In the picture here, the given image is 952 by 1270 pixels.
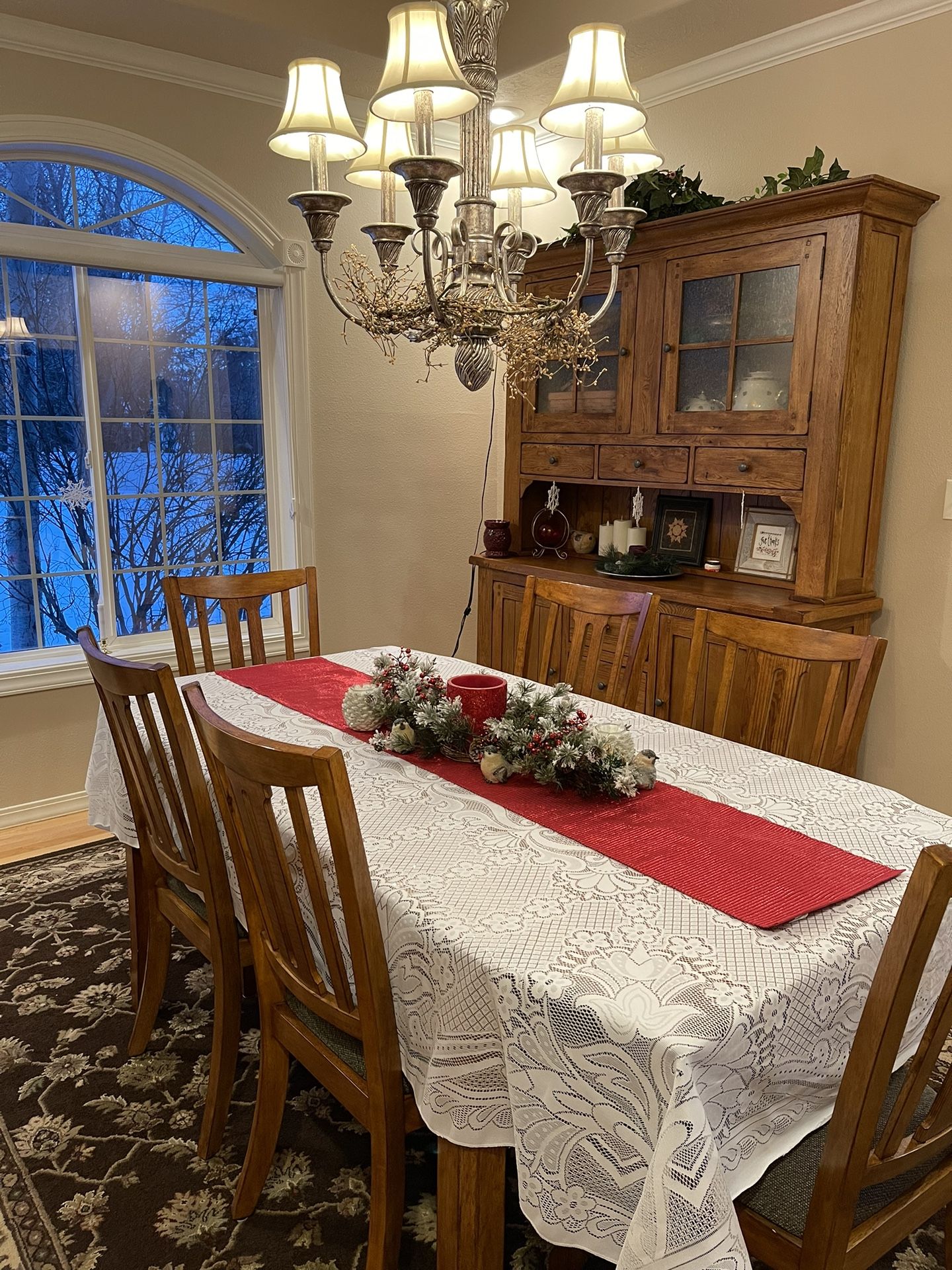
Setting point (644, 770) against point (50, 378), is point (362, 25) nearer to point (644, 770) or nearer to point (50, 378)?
point (50, 378)

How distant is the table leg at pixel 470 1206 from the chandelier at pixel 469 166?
146 centimetres

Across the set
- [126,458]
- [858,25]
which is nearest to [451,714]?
[126,458]

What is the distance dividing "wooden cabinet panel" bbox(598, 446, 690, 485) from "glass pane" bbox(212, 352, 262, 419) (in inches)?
58.2

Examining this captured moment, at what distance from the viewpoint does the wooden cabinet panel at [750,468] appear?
2.95 metres

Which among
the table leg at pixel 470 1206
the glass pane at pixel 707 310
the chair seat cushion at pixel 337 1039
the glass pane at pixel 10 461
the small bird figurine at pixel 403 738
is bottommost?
the table leg at pixel 470 1206

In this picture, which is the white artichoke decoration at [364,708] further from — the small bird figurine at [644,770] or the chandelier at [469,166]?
the chandelier at [469,166]

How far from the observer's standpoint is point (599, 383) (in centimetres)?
359

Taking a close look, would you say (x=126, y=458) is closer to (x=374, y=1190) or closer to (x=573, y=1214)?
(x=374, y=1190)

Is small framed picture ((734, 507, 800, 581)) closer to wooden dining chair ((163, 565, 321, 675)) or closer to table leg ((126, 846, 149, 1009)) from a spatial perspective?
wooden dining chair ((163, 565, 321, 675))

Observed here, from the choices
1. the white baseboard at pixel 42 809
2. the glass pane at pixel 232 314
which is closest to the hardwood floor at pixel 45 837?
the white baseboard at pixel 42 809

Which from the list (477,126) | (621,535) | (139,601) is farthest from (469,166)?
(139,601)

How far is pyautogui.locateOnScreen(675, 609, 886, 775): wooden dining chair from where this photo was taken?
195cm

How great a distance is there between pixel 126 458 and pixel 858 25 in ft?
9.59

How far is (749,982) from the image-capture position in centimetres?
113
